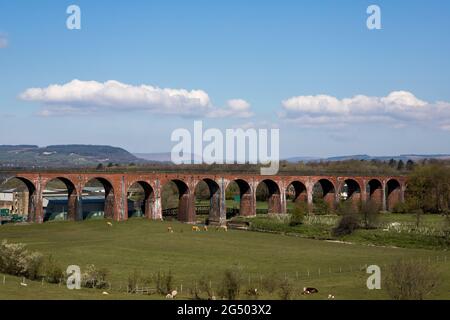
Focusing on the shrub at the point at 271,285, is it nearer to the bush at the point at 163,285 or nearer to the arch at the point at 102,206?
the bush at the point at 163,285

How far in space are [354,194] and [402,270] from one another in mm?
84098

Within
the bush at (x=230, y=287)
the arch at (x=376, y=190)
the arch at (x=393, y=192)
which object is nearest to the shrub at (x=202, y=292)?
the bush at (x=230, y=287)

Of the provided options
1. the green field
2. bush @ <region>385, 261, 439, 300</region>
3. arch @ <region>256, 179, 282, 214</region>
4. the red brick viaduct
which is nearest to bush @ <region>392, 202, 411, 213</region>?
the red brick viaduct

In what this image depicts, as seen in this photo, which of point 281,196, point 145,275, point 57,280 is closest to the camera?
point 57,280

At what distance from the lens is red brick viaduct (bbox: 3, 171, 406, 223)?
258 ft

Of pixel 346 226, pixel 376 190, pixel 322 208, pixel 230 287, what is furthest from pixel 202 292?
pixel 376 190

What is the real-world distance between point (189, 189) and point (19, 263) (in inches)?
2067

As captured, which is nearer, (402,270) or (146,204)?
(402,270)

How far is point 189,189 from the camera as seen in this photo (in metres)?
91.6

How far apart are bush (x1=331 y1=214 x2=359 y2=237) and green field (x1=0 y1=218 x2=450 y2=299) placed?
580 centimetres

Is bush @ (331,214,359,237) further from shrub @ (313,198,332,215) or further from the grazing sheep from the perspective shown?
the grazing sheep
